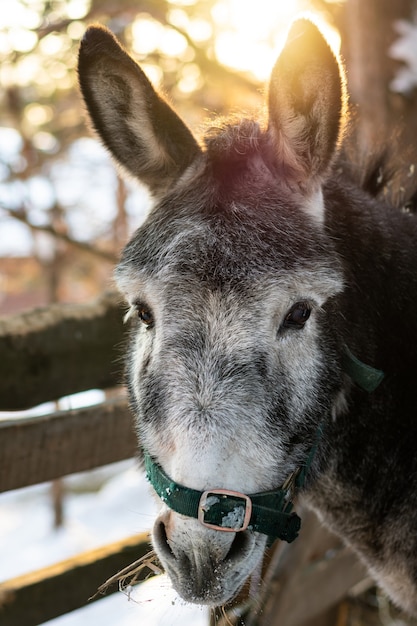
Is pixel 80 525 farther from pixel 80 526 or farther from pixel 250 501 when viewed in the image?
pixel 250 501

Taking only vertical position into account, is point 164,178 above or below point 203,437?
above

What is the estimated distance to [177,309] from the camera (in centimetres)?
180

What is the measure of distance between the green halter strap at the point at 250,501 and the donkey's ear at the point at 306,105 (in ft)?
2.40

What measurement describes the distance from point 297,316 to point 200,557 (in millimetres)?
804

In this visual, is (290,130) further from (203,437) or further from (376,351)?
(203,437)

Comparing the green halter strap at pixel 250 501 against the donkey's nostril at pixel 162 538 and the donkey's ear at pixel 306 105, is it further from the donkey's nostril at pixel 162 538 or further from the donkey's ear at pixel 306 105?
the donkey's ear at pixel 306 105

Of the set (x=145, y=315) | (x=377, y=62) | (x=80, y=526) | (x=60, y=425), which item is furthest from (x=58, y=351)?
(x=80, y=526)

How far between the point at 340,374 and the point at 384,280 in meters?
0.46

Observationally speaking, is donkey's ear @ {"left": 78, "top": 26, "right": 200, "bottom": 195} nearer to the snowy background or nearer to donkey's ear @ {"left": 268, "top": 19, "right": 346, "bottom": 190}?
donkey's ear @ {"left": 268, "top": 19, "right": 346, "bottom": 190}

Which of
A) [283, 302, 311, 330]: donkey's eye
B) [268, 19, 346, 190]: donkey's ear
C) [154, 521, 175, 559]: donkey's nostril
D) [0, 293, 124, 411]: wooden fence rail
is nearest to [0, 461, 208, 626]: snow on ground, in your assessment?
[0, 293, 124, 411]: wooden fence rail

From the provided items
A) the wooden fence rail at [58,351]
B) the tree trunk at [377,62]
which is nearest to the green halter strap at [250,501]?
the wooden fence rail at [58,351]

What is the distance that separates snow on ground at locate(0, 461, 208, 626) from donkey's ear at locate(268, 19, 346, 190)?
9.46ft

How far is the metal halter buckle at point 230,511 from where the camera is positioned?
5.10ft

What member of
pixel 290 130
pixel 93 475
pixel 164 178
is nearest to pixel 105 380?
pixel 164 178
